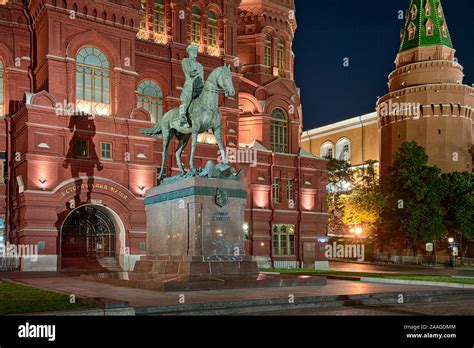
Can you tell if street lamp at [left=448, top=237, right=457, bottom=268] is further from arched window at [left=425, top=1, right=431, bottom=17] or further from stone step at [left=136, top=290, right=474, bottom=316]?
stone step at [left=136, top=290, right=474, bottom=316]

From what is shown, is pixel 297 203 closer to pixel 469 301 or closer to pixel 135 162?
pixel 135 162

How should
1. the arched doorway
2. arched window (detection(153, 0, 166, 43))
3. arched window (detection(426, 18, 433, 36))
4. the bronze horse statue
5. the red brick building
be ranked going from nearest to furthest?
the bronze horse statue, the red brick building, the arched doorway, arched window (detection(153, 0, 166, 43)), arched window (detection(426, 18, 433, 36))

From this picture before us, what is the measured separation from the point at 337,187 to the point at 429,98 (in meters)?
13.9

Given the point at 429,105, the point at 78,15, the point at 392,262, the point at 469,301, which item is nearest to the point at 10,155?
the point at 78,15

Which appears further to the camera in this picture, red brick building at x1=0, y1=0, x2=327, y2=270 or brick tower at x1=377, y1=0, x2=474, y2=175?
brick tower at x1=377, y1=0, x2=474, y2=175

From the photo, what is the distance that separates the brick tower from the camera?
64.9m

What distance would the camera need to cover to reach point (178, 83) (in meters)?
42.8

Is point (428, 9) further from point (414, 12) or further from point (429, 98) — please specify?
point (429, 98)

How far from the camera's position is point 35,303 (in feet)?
43.3

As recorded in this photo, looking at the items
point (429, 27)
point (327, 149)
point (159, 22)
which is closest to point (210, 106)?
point (159, 22)

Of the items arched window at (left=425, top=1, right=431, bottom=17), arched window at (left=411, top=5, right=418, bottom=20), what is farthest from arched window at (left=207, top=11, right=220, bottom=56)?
arched window at (left=425, top=1, right=431, bottom=17)

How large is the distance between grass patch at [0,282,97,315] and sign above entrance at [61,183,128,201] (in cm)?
1767

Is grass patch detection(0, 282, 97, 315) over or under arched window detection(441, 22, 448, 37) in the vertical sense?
under

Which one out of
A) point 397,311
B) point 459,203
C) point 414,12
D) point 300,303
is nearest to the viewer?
point 397,311
